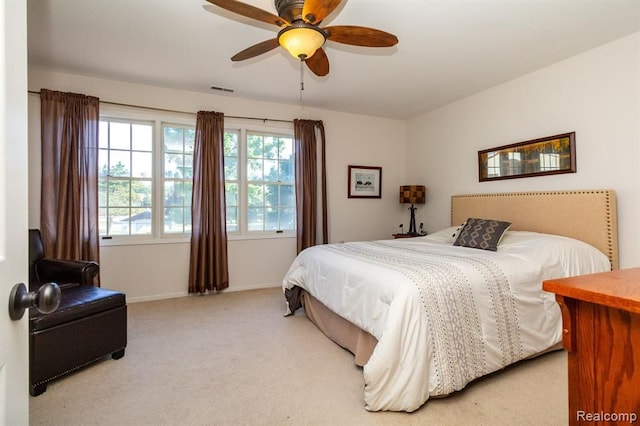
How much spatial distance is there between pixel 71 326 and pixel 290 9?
2424mm

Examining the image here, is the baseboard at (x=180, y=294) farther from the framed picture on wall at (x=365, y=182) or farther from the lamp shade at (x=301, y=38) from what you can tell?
the lamp shade at (x=301, y=38)

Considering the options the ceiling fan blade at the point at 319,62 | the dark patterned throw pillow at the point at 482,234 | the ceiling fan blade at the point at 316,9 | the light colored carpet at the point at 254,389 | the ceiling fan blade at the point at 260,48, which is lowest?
the light colored carpet at the point at 254,389

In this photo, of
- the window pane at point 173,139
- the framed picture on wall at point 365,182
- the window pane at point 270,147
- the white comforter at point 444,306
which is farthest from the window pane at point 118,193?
the framed picture on wall at point 365,182

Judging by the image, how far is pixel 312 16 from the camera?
70.8 inches

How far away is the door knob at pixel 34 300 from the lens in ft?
2.04

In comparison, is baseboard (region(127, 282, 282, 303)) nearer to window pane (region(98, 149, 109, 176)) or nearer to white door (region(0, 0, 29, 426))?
window pane (region(98, 149, 109, 176))

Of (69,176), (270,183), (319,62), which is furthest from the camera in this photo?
(270,183)

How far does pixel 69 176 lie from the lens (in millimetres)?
3258

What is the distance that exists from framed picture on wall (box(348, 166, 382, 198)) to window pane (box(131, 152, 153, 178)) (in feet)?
8.91

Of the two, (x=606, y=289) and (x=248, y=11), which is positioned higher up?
(x=248, y=11)

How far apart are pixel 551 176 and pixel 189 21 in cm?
361

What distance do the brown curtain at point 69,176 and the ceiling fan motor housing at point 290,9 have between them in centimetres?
264

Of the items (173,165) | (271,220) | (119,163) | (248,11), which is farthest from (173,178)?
(248,11)

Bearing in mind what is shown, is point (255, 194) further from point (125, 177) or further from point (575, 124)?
point (575, 124)
